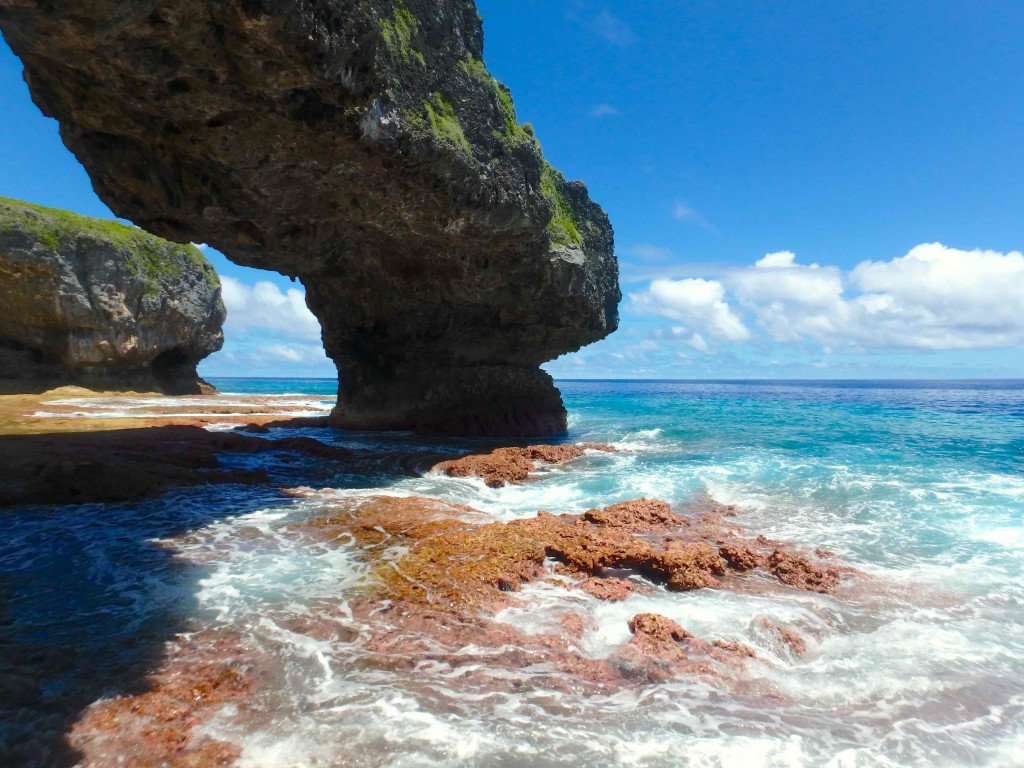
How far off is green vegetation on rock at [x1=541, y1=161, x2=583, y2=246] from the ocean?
35.9 feet

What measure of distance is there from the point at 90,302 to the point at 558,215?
31.6 meters

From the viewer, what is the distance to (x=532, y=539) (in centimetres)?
851

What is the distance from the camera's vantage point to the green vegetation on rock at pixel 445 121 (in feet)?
41.9

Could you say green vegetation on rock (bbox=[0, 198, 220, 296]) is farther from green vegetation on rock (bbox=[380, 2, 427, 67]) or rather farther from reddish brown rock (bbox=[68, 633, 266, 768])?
reddish brown rock (bbox=[68, 633, 266, 768])

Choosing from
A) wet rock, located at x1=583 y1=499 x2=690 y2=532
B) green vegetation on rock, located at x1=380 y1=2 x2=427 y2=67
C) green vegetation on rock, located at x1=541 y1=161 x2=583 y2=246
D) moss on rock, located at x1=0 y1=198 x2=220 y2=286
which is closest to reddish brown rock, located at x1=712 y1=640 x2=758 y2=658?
wet rock, located at x1=583 y1=499 x2=690 y2=532

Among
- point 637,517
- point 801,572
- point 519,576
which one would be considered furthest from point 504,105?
point 801,572

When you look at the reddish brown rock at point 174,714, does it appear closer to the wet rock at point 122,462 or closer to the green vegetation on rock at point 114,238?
the wet rock at point 122,462

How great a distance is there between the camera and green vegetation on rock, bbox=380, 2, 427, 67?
36.2 feet

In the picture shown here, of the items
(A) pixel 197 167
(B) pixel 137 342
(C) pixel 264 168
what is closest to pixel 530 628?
(C) pixel 264 168

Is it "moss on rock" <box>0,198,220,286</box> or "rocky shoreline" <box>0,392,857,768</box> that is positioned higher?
"moss on rock" <box>0,198,220,286</box>

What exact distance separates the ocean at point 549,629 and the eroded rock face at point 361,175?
7.39 metres

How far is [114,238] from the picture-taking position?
36031mm

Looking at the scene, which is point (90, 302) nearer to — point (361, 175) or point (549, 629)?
point (361, 175)

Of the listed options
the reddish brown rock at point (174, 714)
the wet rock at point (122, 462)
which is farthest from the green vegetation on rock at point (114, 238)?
the reddish brown rock at point (174, 714)
